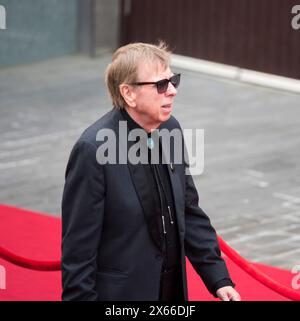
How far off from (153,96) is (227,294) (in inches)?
37.2

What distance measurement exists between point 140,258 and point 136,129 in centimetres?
55

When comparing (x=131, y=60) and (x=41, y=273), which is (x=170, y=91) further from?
(x=41, y=273)

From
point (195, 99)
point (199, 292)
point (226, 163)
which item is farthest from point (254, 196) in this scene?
point (195, 99)

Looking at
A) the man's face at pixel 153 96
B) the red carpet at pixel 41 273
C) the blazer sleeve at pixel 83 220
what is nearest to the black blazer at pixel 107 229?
the blazer sleeve at pixel 83 220

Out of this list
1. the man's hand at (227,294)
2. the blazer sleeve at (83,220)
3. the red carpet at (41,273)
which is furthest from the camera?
the red carpet at (41,273)

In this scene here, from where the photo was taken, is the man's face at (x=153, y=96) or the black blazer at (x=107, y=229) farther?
the man's face at (x=153, y=96)

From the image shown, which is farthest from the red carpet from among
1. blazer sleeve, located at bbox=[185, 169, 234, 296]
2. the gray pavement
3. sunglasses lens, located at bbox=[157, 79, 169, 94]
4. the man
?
sunglasses lens, located at bbox=[157, 79, 169, 94]

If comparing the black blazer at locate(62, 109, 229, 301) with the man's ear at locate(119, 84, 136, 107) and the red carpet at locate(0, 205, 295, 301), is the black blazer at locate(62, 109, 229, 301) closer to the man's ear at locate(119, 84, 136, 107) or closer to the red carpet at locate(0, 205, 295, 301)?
the man's ear at locate(119, 84, 136, 107)

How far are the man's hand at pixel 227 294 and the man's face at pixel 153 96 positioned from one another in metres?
0.81

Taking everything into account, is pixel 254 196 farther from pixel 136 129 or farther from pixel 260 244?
pixel 136 129

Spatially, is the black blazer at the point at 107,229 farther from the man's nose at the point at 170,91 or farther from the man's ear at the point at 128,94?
the man's nose at the point at 170,91

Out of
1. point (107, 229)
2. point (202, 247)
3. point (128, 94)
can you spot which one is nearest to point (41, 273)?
point (202, 247)

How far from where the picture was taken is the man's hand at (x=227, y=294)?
14.9ft
